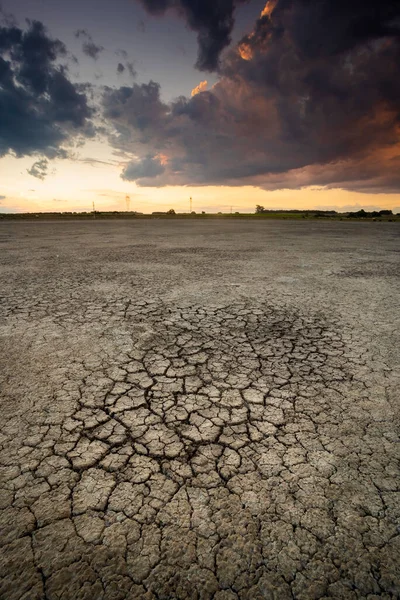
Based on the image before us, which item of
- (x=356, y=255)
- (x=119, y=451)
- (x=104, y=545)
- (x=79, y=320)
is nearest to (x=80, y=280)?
(x=79, y=320)

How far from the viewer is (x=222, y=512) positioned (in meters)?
1.30

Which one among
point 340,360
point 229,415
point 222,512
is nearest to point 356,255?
point 340,360

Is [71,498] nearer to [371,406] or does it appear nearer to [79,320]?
[371,406]

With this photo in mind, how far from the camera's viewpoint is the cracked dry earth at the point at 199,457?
1104 millimetres

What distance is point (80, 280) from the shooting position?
5.47 meters

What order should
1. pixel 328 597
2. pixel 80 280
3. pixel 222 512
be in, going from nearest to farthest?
pixel 328 597 < pixel 222 512 < pixel 80 280

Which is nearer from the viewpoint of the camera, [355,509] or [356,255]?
[355,509]

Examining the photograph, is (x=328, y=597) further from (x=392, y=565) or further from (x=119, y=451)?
(x=119, y=451)

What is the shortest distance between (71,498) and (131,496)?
286 millimetres

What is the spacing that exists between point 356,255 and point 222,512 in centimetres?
959

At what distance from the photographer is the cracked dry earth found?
110 centimetres

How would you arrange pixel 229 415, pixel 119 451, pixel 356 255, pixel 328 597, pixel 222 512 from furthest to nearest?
1. pixel 356 255
2. pixel 229 415
3. pixel 119 451
4. pixel 222 512
5. pixel 328 597

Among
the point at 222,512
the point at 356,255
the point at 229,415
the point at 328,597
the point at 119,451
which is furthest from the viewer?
the point at 356,255

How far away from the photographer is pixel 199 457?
1.58m
